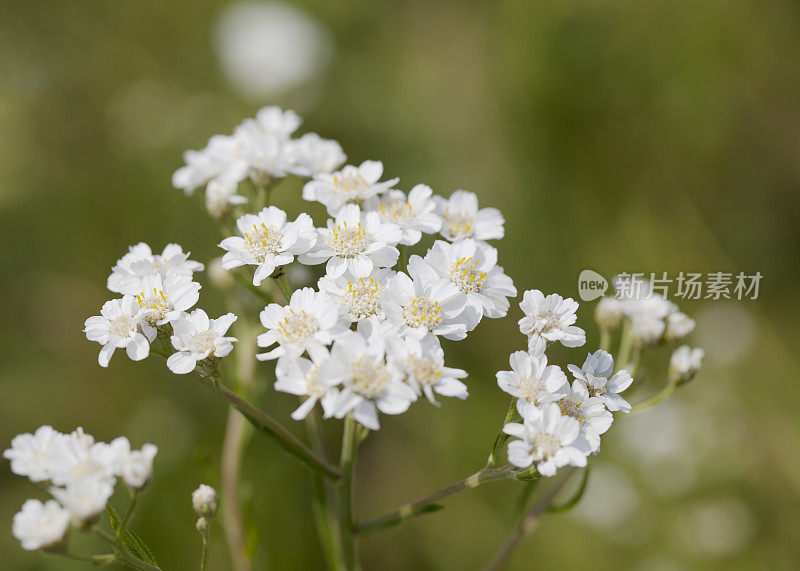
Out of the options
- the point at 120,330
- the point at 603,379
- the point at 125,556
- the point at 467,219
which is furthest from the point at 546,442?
the point at 120,330

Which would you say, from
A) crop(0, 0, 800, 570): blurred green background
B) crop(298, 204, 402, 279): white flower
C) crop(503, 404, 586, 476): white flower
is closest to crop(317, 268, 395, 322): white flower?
crop(298, 204, 402, 279): white flower

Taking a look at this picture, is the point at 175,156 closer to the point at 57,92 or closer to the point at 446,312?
the point at 57,92

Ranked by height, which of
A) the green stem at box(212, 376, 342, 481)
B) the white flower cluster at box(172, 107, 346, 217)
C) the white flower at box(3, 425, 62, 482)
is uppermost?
the white flower cluster at box(172, 107, 346, 217)

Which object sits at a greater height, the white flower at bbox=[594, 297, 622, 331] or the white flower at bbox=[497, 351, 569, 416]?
the white flower at bbox=[594, 297, 622, 331]

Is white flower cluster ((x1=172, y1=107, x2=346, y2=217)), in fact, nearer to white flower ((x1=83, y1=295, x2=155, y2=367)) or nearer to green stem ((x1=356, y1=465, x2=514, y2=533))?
white flower ((x1=83, y1=295, x2=155, y2=367))

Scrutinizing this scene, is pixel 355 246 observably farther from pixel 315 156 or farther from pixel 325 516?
pixel 325 516

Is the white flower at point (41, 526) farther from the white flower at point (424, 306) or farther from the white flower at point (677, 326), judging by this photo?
the white flower at point (677, 326)

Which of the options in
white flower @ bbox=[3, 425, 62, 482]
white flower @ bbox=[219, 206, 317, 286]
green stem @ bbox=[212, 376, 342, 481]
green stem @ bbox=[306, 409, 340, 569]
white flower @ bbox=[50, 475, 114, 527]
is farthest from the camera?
green stem @ bbox=[306, 409, 340, 569]

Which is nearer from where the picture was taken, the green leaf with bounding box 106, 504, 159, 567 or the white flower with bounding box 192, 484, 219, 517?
the green leaf with bounding box 106, 504, 159, 567
